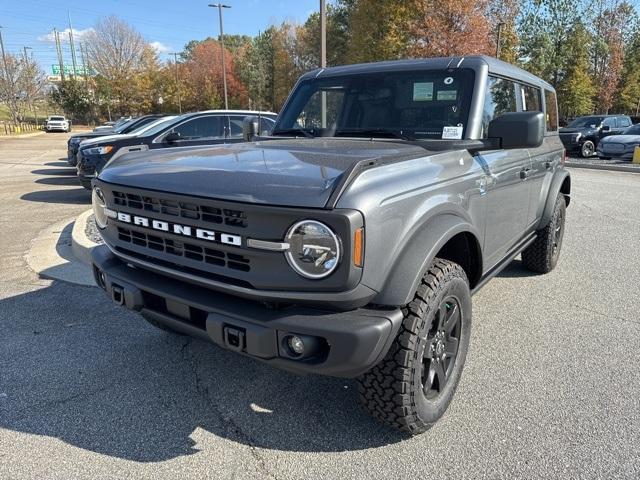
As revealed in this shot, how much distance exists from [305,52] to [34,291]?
45380 millimetres

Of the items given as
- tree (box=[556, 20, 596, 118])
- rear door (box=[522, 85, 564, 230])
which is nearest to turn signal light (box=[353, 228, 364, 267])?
rear door (box=[522, 85, 564, 230])

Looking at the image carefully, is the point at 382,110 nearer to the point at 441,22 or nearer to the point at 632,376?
the point at 632,376

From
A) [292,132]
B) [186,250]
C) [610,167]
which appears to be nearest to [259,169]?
[186,250]

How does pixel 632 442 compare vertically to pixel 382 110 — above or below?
below

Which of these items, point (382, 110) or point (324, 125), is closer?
point (382, 110)

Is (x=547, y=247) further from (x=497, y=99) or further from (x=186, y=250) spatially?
(x=186, y=250)

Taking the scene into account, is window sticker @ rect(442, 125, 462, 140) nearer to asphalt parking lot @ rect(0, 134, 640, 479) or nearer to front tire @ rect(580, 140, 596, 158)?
asphalt parking lot @ rect(0, 134, 640, 479)

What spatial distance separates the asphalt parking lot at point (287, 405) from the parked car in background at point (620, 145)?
16.2 metres

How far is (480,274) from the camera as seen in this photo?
9.82 feet

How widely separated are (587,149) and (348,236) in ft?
71.5

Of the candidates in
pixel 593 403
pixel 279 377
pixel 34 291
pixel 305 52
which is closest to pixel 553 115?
pixel 593 403

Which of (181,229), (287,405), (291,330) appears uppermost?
(181,229)

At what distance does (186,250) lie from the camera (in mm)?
2328

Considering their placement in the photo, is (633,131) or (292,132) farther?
(633,131)
